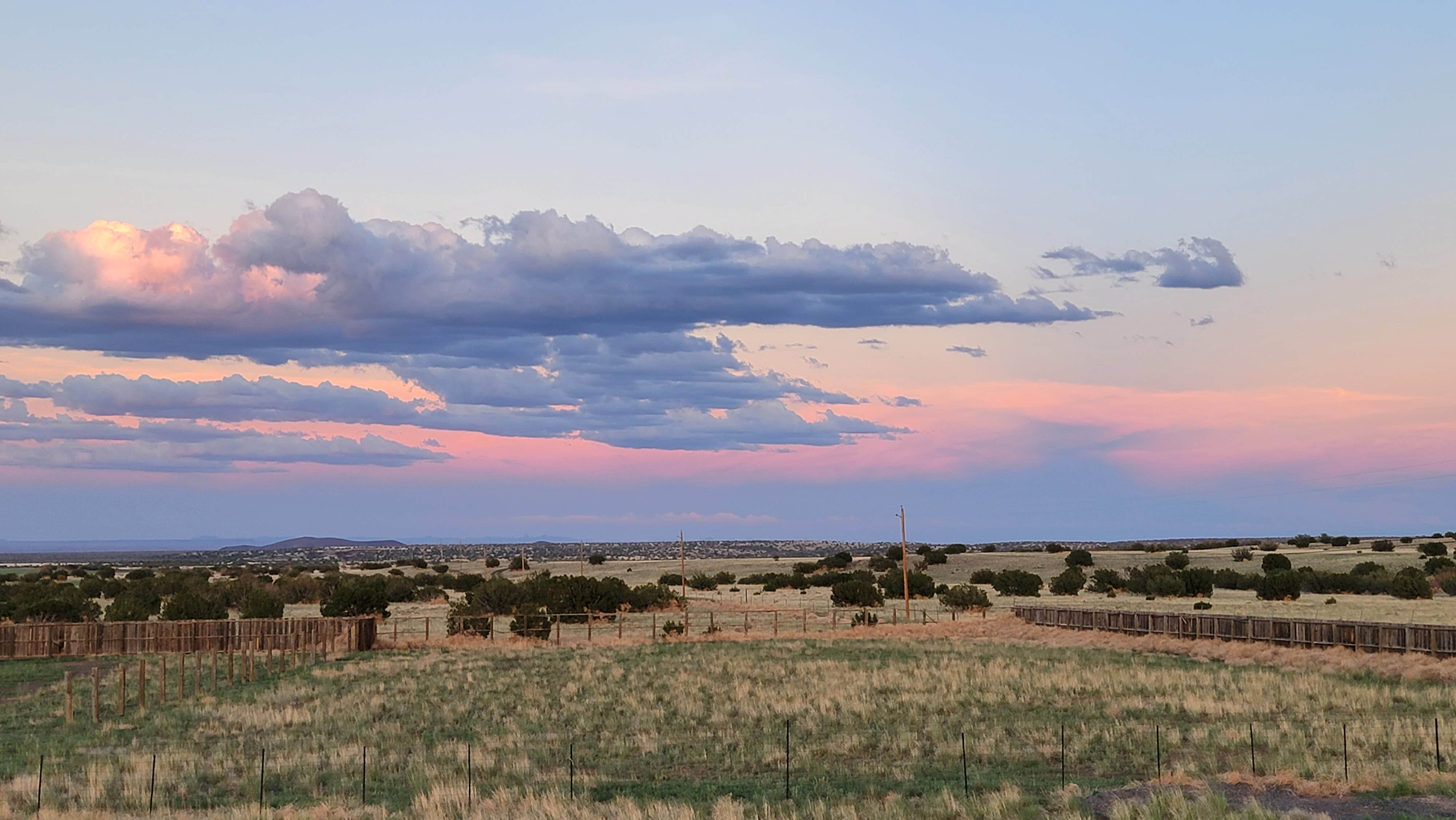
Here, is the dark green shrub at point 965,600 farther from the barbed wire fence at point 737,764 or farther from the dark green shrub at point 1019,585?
the barbed wire fence at point 737,764

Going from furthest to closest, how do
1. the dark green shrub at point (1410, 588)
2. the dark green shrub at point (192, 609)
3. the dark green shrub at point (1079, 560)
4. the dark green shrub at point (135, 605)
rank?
the dark green shrub at point (1079, 560)
the dark green shrub at point (192, 609)
the dark green shrub at point (1410, 588)
the dark green shrub at point (135, 605)

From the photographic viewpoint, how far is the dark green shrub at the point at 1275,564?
310 ft

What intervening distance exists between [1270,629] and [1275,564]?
54.7 m

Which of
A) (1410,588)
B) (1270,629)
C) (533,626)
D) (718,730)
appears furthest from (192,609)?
(1410,588)

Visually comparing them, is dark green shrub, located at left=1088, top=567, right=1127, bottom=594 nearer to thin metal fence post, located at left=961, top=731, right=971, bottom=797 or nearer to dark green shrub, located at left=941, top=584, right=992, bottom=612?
dark green shrub, located at left=941, top=584, right=992, bottom=612

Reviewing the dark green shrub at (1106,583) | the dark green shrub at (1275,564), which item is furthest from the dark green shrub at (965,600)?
the dark green shrub at (1275,564)

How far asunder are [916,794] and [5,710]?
29.6 meters

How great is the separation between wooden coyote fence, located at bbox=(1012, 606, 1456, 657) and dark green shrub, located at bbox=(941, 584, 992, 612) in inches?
486

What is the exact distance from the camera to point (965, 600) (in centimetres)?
7819

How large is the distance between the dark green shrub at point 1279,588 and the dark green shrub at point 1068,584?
14956 millimetres

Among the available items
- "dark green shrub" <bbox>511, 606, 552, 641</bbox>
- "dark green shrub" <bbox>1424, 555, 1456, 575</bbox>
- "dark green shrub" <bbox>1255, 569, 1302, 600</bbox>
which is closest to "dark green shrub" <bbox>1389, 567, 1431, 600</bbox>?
"dark green shrub" <bbox>1255, 569, 1302, 600</bbox>

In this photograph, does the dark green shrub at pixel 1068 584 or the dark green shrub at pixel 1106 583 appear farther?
the dark green shrub at pixel 1068 584

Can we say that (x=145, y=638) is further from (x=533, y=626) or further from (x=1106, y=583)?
(x=1106, y=583)

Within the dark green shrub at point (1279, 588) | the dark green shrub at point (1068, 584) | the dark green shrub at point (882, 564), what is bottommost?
the dark green shrub at point (882, 564)
